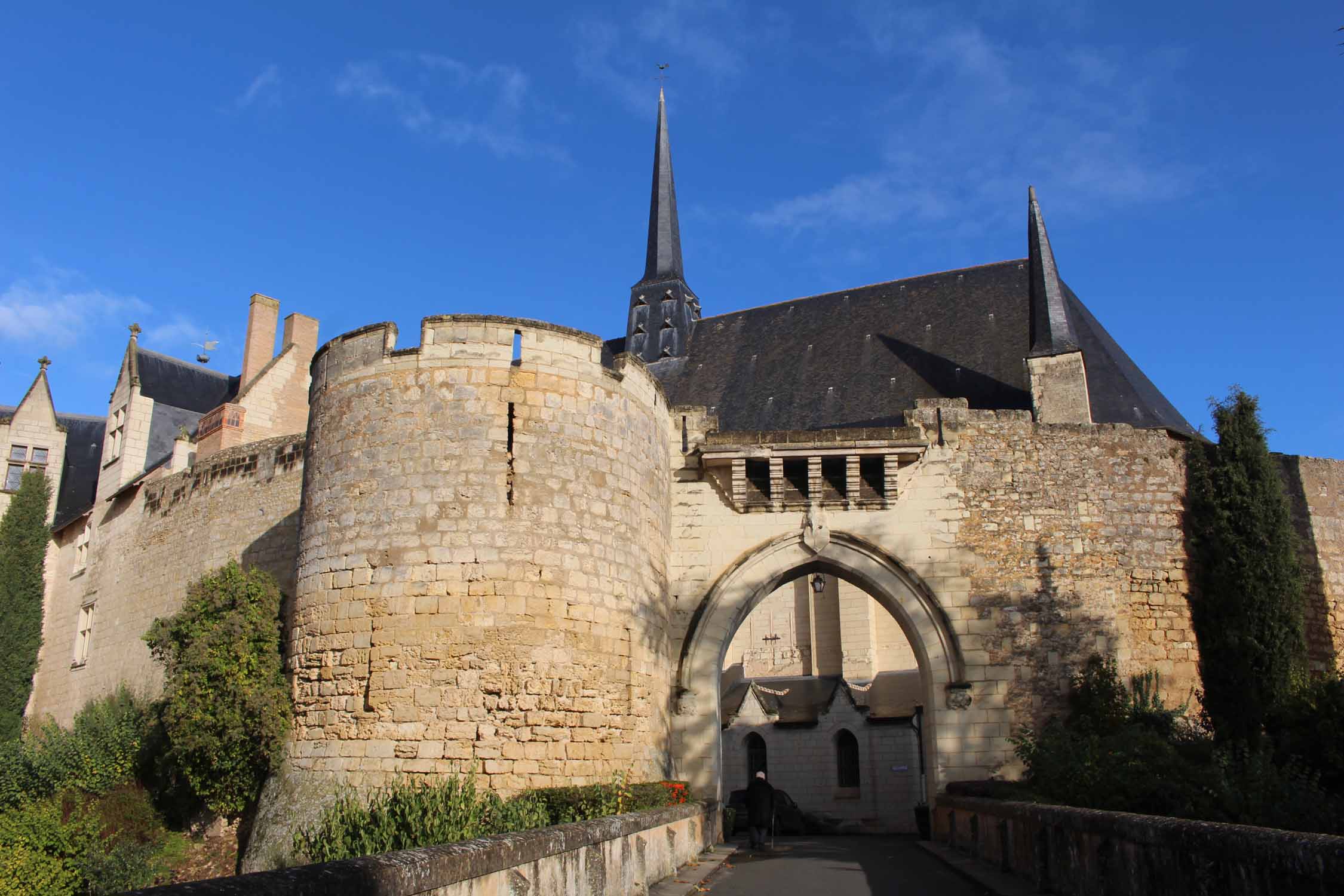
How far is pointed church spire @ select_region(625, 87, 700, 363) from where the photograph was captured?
79.7 ft

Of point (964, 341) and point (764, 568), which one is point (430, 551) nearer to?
point (764, 568)

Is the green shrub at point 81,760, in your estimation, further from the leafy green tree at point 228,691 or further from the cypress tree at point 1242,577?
the cypress tree at point 1242,577

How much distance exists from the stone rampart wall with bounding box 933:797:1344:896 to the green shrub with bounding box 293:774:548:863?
2.96 m

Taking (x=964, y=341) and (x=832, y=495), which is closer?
(x=832, y=495)

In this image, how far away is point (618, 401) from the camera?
10266mm

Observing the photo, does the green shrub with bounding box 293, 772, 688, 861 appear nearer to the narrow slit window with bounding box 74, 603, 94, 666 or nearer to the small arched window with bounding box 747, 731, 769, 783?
the narrow slit window with bounding box 74, 603, 94, 666

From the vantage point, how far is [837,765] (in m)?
20.2

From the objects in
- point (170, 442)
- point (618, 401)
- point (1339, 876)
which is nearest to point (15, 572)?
point (170, 442)

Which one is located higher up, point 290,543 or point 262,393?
point 262,393

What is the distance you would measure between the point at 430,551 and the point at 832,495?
530cm

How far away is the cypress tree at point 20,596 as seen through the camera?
61.2 ft

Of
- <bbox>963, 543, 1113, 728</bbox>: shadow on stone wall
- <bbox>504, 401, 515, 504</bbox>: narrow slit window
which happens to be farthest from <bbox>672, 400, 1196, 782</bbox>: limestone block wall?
<bbox>504, 401, 515, 504</bbox>: narrow slit window

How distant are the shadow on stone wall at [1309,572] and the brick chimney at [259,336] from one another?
17.4m

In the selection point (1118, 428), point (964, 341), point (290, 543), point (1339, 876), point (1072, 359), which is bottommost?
point (1339, 876)
